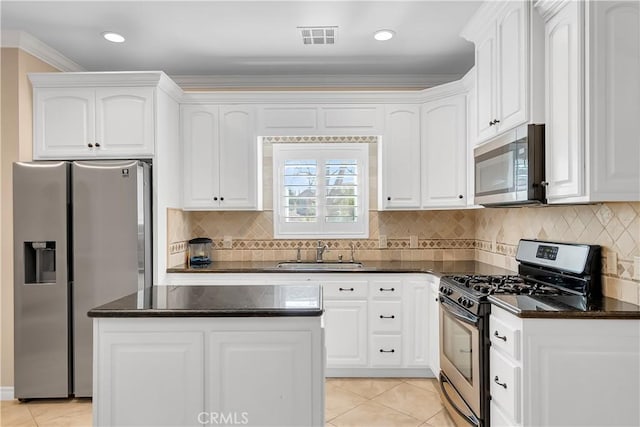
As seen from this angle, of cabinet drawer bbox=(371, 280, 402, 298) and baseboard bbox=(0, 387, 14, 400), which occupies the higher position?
cabinet drawer bbox=(371, 280, 402, 298)

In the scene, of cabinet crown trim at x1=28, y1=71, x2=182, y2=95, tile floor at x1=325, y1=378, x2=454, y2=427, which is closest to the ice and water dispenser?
cabinet crown trim at x1=28, y1=71, x2=182, y2=95

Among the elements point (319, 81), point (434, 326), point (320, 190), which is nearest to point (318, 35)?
point (319, 81)

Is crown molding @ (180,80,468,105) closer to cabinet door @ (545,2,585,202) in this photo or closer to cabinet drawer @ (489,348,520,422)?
cabinet door @ (545,2,585,202)

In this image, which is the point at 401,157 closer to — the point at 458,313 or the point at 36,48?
the point at 458,313

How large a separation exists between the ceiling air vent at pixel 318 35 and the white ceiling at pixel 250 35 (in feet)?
0.20

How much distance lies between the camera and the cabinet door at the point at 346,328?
3387 millimetres

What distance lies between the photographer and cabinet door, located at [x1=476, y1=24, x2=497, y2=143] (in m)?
2.64

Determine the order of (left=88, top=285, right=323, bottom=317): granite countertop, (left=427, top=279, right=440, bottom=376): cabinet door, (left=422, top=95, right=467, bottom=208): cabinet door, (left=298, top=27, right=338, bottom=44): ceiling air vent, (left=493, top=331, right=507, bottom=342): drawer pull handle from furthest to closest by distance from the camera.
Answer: (left=422, top=95, right=467, bottom=208): cabinet door < (left=427, top=279, right=440, bottom=376): cabinet door < (left=298, top=27, right=338, bottom=44): ceiling air vent < (left=493, top=331, right=507, bottom=342): drawer pull handle < (left=88, top=285, right=323, bottom=317): granite countertop

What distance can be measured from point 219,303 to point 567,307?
1624mm

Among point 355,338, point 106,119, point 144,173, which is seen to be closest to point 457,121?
point 355,338

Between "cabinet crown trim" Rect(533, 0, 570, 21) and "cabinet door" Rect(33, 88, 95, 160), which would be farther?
"cabinet door" Rect(33, 88, 95, 160)

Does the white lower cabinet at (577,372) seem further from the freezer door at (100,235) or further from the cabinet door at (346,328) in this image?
the freezer door at (100,235)

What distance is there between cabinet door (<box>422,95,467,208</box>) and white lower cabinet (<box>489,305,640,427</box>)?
1802mm

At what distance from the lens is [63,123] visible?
10.6 feet
